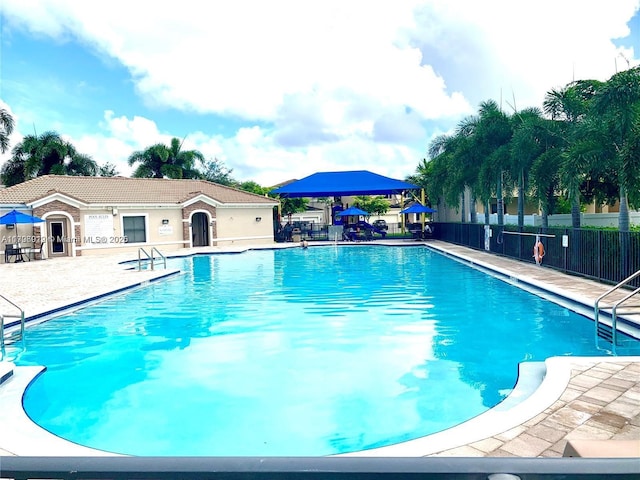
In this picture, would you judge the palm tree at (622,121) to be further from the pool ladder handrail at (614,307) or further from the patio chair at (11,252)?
the patio chair at (11,252)

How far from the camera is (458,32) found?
11633mm

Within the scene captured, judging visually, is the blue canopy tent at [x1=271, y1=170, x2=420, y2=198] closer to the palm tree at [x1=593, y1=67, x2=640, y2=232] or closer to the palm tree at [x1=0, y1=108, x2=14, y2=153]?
the palm tree at [x1=0, y1=108, x2=14, y2=153]

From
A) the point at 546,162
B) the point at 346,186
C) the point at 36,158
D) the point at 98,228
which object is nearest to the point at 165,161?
the point at 36,158

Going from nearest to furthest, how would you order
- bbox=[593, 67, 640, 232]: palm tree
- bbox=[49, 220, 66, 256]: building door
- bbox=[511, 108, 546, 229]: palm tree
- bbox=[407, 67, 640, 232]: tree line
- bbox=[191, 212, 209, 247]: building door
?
bbox=[593, 67, 640, 232]: palm tree
bbox=[407, 67, 640, 232]: tree line
bbox=[511, 108, 546, 229]: palm tree
bbox=[49, 220, 66, 256]: building door
bbox=[191, 212, 209, 247]: building door

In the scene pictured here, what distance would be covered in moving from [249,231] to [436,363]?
2729cm

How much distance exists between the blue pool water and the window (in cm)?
1628

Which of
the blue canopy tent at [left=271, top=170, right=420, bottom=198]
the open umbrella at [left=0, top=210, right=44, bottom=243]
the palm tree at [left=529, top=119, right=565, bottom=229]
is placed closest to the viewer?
the palm tree at [left=529, top=119, right=565, bottom=229]

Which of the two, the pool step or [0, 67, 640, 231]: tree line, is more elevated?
[0, 67, 640, 231]: tree line

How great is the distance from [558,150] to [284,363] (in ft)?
44.0

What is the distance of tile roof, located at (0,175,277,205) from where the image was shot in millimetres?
27969

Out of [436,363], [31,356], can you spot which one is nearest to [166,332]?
[31,356]

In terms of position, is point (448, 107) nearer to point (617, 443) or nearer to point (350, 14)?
point (350, 14)

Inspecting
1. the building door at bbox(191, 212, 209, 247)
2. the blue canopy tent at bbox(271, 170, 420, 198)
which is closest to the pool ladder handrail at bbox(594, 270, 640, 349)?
the blue canopy tent at bbox(271, 170, 420, 198)

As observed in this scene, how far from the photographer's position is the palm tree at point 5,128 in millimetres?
33891
